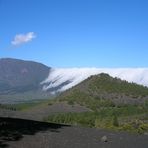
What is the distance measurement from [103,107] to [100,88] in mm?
28033

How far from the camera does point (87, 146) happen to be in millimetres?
24328

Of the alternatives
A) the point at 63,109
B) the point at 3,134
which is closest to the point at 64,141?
the point at 3,134

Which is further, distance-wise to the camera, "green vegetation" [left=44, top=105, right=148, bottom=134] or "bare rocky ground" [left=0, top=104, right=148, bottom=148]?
"green vegetation" [left=44, top=105, right=148, bottom=134]

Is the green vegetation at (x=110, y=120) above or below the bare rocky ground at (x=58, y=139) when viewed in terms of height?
above

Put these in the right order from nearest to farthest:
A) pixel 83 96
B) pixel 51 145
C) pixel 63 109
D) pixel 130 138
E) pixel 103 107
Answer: pixel 51 145 → pixel 130 138 → pixel 63 109 → pixel 103 107 → pixel 83 96

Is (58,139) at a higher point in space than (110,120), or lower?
lower

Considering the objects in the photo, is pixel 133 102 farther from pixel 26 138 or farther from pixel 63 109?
pixel 26 138

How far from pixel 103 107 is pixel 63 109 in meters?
20.6

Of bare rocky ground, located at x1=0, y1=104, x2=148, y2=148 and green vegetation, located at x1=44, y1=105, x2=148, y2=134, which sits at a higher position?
green vegetation, located at x1=44, y1=105, x2=148, y2=134

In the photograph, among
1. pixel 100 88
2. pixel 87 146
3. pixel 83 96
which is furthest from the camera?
pixel 100 88

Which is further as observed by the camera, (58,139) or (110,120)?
(110,120)

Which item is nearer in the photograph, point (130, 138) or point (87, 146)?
point (87, 146)

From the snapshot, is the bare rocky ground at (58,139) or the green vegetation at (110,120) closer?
the bare rocky ground at (58,139)

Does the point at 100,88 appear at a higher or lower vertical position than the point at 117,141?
higher
